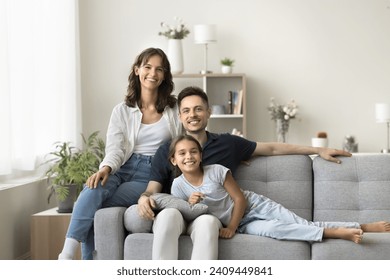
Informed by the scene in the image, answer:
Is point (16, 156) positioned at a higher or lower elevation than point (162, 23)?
lower

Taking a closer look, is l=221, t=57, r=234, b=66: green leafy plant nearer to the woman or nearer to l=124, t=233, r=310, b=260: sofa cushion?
the woman

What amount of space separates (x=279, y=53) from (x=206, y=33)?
0.79 metres

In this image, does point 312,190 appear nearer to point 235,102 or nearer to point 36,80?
point 36,80

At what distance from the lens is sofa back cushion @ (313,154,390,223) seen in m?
3.48

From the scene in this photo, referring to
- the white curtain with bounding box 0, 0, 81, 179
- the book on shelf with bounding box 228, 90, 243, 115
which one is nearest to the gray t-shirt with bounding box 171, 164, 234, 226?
the white curtain with bounding box 0, 0, 81, 179

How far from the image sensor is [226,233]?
3.08m

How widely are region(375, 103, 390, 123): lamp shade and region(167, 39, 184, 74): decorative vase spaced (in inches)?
73.5

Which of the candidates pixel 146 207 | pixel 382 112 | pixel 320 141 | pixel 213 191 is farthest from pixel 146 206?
pixel 382 112

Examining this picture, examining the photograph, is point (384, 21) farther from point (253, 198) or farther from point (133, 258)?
point (133, 258)

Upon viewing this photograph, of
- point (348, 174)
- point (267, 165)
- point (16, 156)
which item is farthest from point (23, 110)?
point (348, 174)

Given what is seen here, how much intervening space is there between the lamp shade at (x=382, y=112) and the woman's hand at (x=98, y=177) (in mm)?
3558

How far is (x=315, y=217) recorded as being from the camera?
353cm

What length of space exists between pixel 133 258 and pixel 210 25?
358 cm

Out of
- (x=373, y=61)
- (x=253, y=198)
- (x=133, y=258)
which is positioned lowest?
(x=133, y=258)
